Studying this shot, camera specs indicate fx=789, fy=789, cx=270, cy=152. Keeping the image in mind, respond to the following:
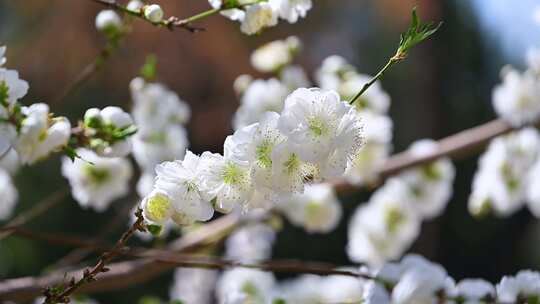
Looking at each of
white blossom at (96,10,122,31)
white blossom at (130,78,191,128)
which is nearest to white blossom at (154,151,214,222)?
white blossom at (96,10,122,31)

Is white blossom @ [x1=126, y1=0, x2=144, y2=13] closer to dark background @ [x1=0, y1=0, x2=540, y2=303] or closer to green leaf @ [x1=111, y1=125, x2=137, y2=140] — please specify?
green leaf @ [x1=111, y1=125, x2=137, y2=140]

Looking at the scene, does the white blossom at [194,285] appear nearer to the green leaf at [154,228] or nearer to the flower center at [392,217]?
the flower center at [392,217]

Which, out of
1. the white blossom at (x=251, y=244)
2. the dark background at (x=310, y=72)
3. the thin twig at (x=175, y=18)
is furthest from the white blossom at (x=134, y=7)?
the dark background at (x=310, y=72)

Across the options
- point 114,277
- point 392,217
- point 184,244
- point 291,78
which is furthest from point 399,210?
point 114,277

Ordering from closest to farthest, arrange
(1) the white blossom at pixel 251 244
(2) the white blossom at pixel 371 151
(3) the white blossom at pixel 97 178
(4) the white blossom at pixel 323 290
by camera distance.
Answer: (3) the white blossom at pixel 97 178 < (2) the white blossom at pixel 371 151 < (4) the white blossom at pixel 323 290 < (1) the white blossom at pixel 251 244

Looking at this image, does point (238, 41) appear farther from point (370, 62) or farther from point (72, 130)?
point (72, 130)

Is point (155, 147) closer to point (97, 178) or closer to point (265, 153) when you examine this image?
point (97, 178)

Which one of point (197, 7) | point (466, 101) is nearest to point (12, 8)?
point (197, 7)
